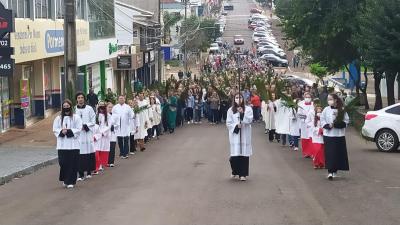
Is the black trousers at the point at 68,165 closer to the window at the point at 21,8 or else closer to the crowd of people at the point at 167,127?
the crowd of people at the point at 167,127

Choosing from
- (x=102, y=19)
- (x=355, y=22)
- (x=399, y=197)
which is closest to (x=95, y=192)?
(x=399, y=197)

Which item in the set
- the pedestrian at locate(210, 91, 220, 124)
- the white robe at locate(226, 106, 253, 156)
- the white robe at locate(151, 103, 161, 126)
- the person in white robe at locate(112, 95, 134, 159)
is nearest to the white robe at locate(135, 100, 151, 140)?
the white robe at locate(151, 103, 161, 126)

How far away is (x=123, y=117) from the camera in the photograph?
2152cm

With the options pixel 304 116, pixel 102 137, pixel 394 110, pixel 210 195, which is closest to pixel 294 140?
pixel 394 110

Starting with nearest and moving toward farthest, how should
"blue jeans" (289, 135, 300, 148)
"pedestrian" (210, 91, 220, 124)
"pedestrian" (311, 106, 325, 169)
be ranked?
"pedestrian" (311, 106, 325, 169) → "blue jeans" (289, 135, 300, 148) → "pedestrian" (210, 91, 220, 124)

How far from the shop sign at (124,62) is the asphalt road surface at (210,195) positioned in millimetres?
31574

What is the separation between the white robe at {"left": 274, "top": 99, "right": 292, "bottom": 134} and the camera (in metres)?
24.4

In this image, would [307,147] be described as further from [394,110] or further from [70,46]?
[70,46]

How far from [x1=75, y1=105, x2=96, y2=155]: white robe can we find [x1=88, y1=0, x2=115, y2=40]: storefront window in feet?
86.0

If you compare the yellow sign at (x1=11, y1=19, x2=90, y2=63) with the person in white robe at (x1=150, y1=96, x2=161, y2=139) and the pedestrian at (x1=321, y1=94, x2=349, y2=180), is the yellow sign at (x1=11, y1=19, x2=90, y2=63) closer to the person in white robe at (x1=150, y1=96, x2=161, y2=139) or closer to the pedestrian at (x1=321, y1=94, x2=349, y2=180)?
the person in white robe at (x1=150, y1=96, x2=161, y2=139)

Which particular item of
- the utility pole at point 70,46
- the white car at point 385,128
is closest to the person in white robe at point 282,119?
the white car at point 385,128

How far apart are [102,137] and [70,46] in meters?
8.56

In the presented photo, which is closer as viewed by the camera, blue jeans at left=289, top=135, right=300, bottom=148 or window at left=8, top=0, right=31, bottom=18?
blue jeans at left=289, top=135, right=300, bottom=148

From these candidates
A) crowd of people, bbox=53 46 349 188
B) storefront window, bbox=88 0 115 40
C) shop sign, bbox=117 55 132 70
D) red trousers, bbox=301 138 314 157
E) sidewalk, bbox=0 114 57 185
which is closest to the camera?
crowd of people, bbox=53 46 349 188
